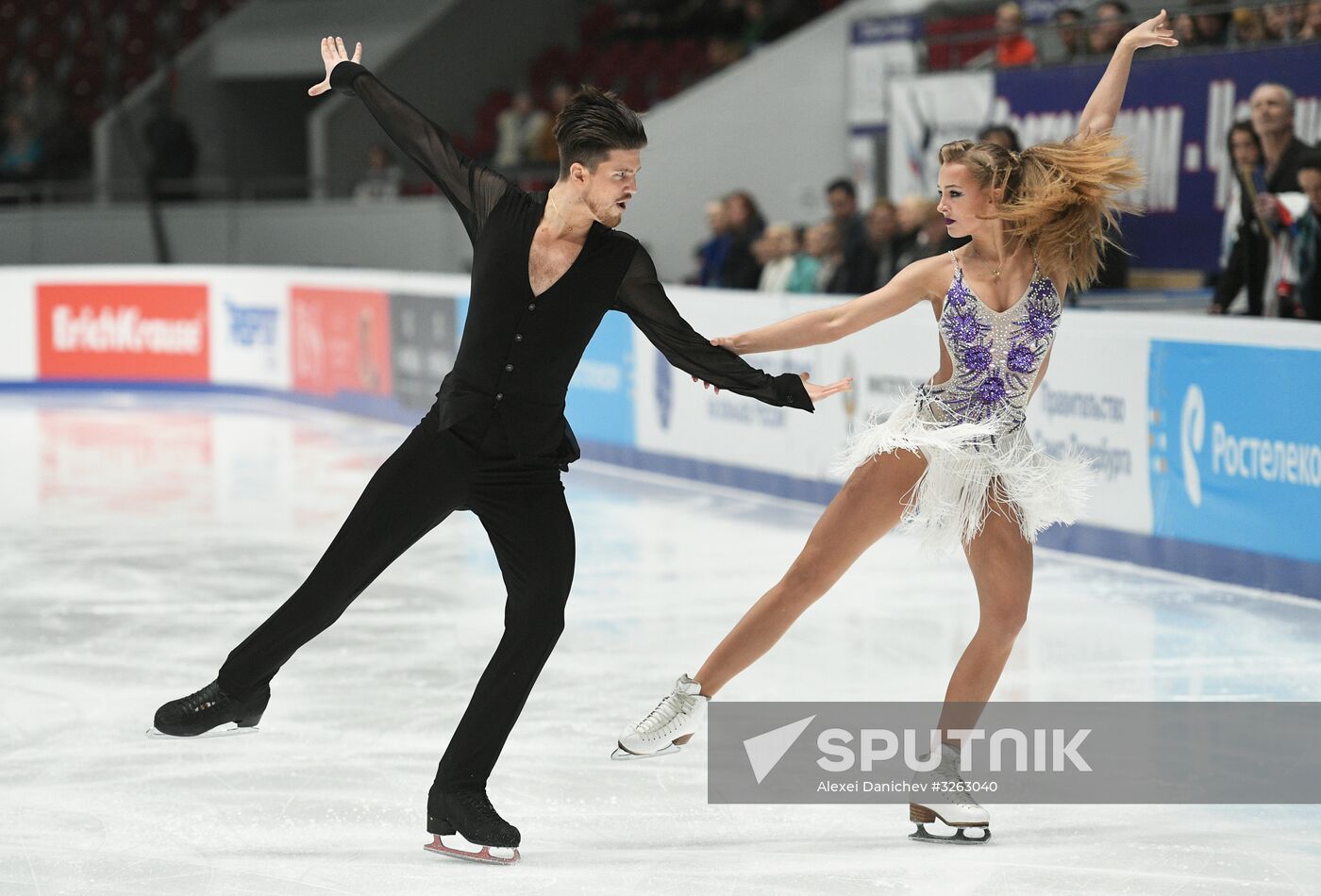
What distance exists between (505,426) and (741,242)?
8155 millimetres

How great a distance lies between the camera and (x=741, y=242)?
11.9 metres

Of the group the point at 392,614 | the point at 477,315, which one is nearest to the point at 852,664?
the point at 392,614

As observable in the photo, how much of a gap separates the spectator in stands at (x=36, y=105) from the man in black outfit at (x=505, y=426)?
54.9ft

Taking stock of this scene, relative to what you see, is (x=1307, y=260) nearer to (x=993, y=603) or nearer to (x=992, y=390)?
(x=992, y=390)

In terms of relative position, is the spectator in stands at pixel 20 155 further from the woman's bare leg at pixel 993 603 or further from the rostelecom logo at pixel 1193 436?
the woman's bare leg at pixel 993 603

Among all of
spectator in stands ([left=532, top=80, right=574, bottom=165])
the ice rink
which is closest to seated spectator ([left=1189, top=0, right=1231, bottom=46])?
the ice rink

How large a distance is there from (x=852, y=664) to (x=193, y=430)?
8.44 metres

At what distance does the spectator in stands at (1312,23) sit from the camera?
387 inches

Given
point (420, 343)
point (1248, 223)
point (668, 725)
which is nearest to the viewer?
point (668, 725)

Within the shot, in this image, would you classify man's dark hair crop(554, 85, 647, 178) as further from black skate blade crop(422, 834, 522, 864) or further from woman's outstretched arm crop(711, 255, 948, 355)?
black skate blade crop(422, 834, 522, 864)

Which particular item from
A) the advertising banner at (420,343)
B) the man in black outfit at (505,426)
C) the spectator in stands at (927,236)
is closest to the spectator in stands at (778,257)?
the spectator in stands at (927,236)

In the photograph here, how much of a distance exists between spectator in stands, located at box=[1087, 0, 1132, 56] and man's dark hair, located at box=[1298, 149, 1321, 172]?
308cm

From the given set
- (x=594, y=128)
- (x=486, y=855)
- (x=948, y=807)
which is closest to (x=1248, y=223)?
(x=948, y=807)

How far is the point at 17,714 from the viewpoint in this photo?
5484 millimetres
